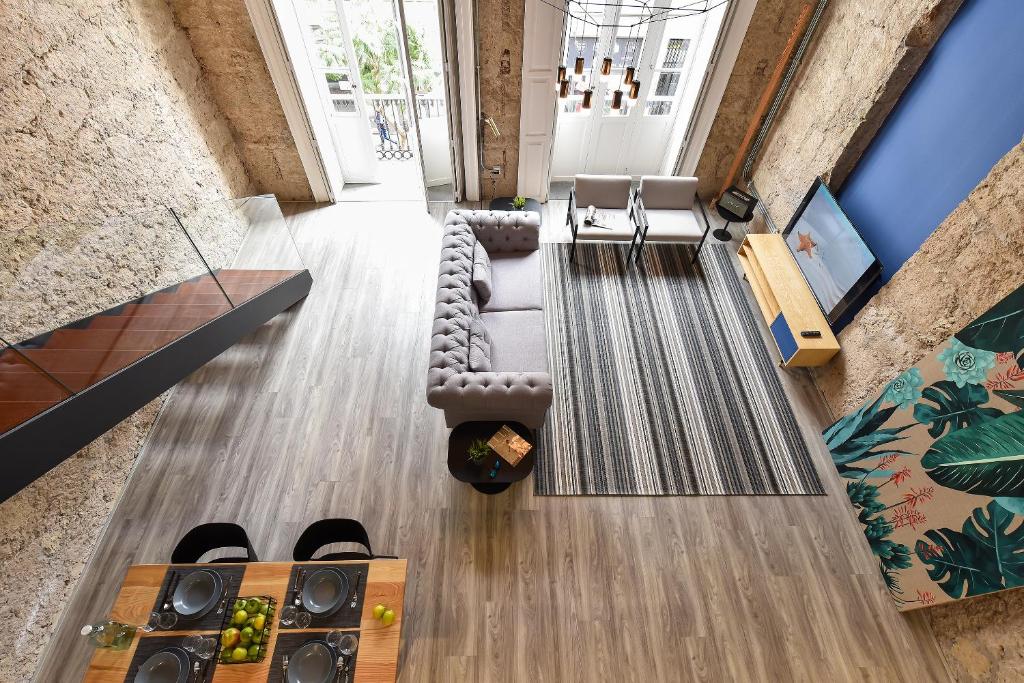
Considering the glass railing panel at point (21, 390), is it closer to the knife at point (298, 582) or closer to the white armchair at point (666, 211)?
the knife at point (298, 582)

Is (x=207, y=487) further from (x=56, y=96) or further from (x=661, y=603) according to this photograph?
(x=661, y=603)

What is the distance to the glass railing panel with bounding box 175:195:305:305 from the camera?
3.72 meters

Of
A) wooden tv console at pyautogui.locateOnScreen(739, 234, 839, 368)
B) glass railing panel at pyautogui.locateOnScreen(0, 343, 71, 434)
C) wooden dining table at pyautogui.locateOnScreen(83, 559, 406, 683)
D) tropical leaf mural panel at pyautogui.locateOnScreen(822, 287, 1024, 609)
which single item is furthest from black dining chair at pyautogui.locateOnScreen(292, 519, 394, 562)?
wooden tv console at pyautogui.locateOnScreen(739, 234, 839, 368)

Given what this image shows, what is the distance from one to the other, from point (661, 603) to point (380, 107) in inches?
259

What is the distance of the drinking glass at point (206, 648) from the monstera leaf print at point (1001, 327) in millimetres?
4676

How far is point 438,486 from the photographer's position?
380 centimetres

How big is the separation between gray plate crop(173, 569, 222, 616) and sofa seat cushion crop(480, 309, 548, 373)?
229cm

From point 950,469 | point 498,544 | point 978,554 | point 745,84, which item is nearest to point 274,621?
point 498,544

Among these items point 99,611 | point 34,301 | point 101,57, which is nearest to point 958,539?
point 99,611

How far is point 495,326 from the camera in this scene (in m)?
4.36

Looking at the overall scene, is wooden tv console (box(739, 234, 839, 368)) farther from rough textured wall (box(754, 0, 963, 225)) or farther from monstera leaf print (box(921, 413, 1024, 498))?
monstera leaf print (box(921, 413, 1024, 498))

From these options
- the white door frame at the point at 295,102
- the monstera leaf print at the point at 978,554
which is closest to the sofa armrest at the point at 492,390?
the monstera leaf print at the point at 978,554

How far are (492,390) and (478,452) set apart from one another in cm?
47

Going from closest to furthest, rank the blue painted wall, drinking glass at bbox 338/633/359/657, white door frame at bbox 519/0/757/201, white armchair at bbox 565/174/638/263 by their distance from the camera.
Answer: drinking glass at bbox 338/633/359/657, the blue painted wall, white door frame at bbox 519/0/757/201, white armchair at bbox 565/174/638/263
